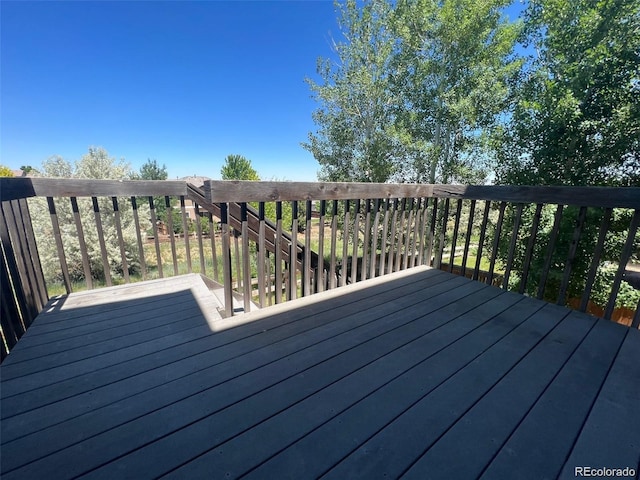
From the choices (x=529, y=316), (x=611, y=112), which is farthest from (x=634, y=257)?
(x=529, y=316)

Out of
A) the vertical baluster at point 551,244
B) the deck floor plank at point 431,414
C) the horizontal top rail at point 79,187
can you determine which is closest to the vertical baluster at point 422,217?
the vertical baluster at point 551,244

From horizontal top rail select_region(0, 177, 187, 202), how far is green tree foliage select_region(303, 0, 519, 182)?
637cm

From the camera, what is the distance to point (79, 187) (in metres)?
2.01

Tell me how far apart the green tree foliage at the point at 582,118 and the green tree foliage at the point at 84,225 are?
918 centimetres

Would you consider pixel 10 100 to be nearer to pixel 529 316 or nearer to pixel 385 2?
pixel 385 2

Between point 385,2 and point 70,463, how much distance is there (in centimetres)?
1052

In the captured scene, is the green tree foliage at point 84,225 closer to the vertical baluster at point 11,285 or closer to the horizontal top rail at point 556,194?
the vertical baluster at point 11,285

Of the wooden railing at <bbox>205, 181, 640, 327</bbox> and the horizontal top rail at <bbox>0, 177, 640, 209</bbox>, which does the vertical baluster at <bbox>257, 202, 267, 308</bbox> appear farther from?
the horizontal top rail at <bbox>0, 177, 640, 209</bbox>

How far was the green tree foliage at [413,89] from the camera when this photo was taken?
647 centimetres

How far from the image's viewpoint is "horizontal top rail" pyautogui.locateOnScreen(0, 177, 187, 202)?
5.28 feet

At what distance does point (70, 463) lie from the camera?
0.81m

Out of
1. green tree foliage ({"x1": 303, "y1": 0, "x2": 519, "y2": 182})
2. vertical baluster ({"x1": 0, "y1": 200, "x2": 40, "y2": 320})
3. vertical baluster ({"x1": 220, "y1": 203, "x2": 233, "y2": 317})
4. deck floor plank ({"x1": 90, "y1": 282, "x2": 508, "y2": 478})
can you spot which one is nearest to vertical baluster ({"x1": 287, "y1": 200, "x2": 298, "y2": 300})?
vertical baluster ({"x1": 220, "y1": 203, "x2": 233, "y2": 317})

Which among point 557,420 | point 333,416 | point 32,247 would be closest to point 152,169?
point 32,247

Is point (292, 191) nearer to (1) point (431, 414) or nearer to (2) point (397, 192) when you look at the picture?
(2) point (397, 192)
